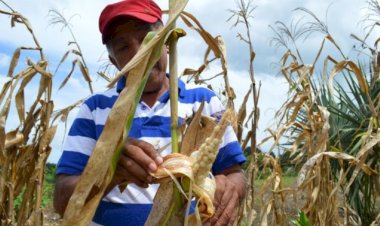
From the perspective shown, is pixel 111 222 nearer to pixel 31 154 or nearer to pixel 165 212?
pixel 165 212

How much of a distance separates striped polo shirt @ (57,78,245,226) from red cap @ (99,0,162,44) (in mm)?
181

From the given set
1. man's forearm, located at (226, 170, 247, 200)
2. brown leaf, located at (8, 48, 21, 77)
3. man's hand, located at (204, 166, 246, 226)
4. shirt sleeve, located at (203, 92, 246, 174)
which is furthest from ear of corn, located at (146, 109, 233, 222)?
brown leaf, located at (8, 48, 21, 77)

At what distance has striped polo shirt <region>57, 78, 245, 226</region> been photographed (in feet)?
3.86

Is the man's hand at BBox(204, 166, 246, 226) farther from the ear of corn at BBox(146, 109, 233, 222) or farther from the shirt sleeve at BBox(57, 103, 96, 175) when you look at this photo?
the shirt sleeve at BBox(57, 103, 96, 175)

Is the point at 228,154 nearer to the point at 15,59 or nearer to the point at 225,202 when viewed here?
the point at 225,202

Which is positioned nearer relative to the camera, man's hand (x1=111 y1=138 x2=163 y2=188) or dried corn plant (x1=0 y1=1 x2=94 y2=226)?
man's hand (x1=111 y1=138 x2=163 y2=188)

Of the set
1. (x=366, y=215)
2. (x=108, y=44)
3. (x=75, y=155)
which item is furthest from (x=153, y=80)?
(x=366, y=215)

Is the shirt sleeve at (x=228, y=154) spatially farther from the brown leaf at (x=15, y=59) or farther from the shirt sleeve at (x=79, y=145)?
the brown leaf at (x=15, y=59)

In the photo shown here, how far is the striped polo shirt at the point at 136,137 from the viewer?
118 centimetres

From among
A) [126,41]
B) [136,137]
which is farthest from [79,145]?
[126,41]

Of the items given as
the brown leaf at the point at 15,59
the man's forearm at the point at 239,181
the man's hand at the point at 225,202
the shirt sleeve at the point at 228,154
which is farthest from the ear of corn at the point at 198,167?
the brown leaf at the point at 15,59

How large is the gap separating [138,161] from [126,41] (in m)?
0.45

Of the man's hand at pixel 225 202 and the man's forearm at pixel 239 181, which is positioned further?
the man's forearm at pixel 239 181

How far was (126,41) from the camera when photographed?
1.17m
